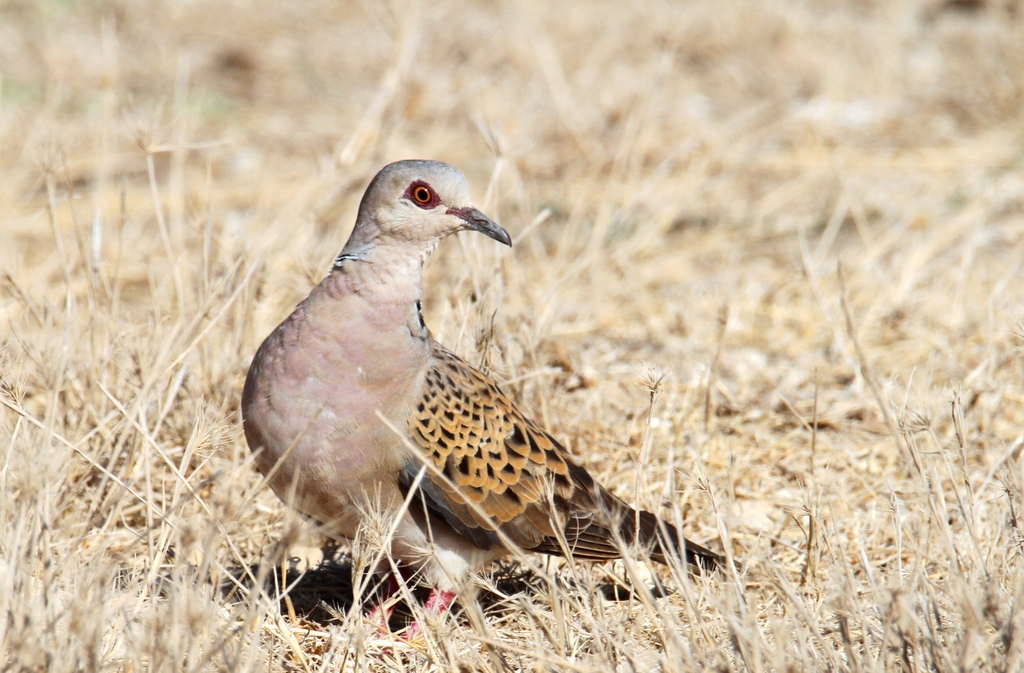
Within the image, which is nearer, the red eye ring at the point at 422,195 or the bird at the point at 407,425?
the bird at the point at 407,425

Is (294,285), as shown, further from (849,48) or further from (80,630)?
(849,48)

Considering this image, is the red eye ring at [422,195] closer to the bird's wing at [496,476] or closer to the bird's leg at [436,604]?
the bird's wing at [496,476]

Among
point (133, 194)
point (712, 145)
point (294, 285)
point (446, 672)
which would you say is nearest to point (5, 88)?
point (133, 194)

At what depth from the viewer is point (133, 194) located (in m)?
6.94

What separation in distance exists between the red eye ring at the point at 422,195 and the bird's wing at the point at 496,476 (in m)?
0.43

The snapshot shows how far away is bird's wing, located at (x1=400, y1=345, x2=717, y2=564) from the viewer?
317 cm

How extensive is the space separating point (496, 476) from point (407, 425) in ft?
1.06

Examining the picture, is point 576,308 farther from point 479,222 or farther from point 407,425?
point 407,425

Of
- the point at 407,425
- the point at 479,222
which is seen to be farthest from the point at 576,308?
the point at 407,425

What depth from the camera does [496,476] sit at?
10.7 feet

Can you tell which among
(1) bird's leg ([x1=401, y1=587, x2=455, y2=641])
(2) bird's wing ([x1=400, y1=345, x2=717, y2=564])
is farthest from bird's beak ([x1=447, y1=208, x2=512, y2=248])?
(1) bird's leg ([x1=401, y1=587, x2=455, y2=641])

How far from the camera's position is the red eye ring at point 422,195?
3.22m

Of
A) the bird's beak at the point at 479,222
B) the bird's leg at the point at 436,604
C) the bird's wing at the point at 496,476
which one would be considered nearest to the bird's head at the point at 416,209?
the bird's beak at the point at 479,222

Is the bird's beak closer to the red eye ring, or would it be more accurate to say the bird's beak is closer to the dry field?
the red eye ring
